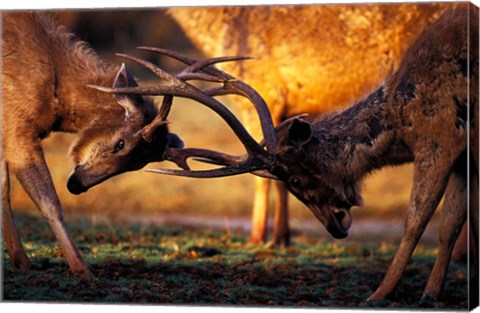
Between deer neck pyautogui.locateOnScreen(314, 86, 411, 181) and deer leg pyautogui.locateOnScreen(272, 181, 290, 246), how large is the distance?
9.85ft

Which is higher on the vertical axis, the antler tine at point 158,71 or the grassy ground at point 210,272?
the antler tine at point 158,71

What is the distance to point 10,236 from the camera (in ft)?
29.4

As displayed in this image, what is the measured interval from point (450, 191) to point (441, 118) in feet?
2.31

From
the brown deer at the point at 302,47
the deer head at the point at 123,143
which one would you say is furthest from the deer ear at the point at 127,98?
the brown deer at the point at 302,47

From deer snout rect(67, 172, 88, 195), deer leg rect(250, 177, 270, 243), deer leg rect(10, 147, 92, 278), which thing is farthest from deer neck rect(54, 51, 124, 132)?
deer leg rect(250, 177, 270, 243)

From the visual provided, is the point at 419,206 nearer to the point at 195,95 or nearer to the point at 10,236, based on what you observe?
the point at 195,95

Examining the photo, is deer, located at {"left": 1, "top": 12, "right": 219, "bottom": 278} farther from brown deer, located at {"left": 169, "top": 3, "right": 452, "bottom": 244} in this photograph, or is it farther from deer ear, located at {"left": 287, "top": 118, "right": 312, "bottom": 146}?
brown deer, located at {"left": 169, "top": 3, "right": 452, "bottom": 244}

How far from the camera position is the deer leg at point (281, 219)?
37.0ft

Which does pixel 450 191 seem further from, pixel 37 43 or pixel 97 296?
pixel 37 43

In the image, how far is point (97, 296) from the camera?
8406 millimetres

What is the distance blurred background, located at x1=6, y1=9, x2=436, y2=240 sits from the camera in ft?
40.5

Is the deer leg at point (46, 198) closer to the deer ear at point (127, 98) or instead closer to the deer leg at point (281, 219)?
the deer ear at point (127, 98)

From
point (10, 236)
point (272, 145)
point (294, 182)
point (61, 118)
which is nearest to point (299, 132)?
point (272, 145)

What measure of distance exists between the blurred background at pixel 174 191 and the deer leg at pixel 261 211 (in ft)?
2.52
